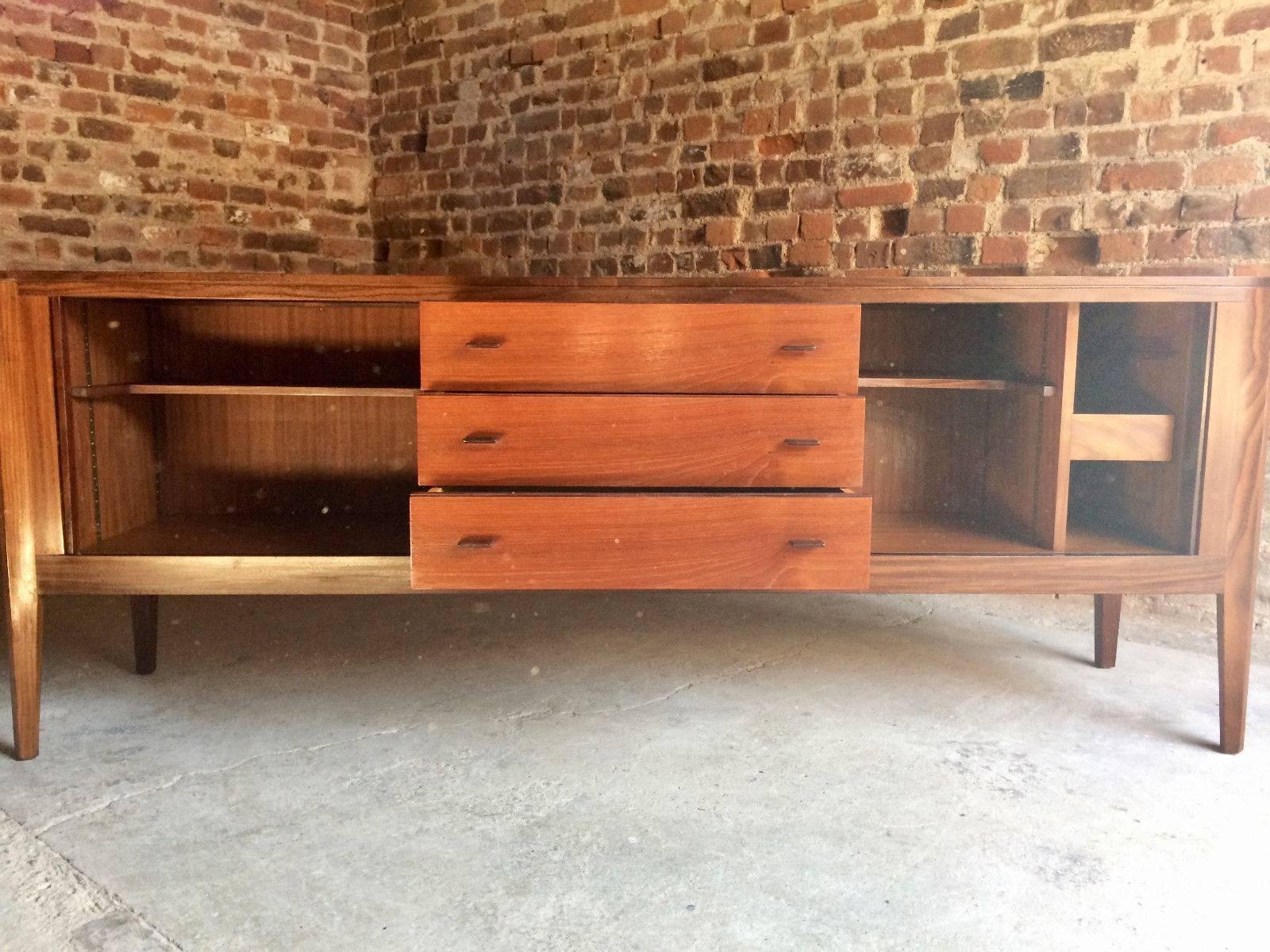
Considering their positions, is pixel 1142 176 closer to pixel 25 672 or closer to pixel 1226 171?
pixel 1226 171

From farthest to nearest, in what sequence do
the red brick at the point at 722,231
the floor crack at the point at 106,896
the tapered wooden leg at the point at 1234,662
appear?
the red brick at the point at 722,231 → the tapered wooden leg at the point at 1234,662 → the floor crack at the point at 106,896

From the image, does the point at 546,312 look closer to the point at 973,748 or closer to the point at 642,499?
the point at 642,499

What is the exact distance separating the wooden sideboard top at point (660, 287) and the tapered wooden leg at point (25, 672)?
57 cm

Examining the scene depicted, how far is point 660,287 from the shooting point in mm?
1757

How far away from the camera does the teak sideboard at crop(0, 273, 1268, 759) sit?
1.71 m

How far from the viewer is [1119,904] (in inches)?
52.4

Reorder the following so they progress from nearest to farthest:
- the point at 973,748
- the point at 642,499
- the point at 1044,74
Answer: the point at 642,499
the point at 973,748
the point at 1044,74

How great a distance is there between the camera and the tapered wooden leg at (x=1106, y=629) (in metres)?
2.27

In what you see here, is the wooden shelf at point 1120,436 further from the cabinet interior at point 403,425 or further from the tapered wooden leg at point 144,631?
the tapered wooden leg at point 144,631

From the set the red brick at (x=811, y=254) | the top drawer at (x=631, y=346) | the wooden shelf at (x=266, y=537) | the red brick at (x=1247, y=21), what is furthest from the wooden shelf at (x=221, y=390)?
the red brick at (x=1247, y=21)

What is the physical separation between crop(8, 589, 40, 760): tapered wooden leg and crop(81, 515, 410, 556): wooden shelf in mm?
144

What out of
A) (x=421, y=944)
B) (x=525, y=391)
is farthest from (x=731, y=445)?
(x=421, y=944)

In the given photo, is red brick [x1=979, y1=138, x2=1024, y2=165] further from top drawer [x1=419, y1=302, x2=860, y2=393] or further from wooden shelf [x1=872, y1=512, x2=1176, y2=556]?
top drawer [x1=419, y1=302, x2=860, y2=393]

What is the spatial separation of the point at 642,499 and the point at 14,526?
1.12 metres
